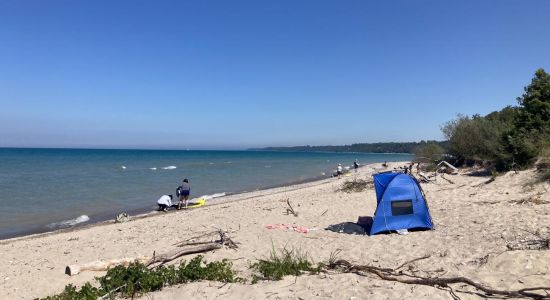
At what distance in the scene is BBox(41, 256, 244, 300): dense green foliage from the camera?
598cm

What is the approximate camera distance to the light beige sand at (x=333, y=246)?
5.83 m

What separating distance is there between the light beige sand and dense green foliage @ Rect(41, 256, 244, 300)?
29 centimetres

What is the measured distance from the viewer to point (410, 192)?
33.8 ft

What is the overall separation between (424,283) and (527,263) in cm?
182

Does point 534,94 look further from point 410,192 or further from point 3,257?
point 3,257

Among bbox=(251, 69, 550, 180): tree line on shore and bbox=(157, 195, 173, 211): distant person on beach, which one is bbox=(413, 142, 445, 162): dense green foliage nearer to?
bbox=(251, 69, 550, 180): tree line on shore

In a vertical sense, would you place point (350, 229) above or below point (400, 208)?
below

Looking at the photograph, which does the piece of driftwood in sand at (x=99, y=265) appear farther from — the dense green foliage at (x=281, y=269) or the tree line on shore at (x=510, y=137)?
the tree line on shore at (x=510, y=137)

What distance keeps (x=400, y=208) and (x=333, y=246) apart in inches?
91.7

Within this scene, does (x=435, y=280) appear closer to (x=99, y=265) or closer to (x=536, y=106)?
(x=99, y=265)

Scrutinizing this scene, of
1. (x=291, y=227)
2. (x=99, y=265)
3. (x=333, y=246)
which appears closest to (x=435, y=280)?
(x=333, y=246)

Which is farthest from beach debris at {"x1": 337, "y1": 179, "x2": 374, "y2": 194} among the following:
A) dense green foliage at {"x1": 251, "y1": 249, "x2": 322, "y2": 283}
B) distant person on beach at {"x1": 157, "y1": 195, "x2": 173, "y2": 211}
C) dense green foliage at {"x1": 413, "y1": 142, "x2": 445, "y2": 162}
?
dense green foliage at {"x1": 413, "y1": 142, "x2": 445, "y2": 162}

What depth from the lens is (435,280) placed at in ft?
18.8

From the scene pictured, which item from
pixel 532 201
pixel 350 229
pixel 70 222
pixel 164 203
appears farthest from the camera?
pixel 164 203
